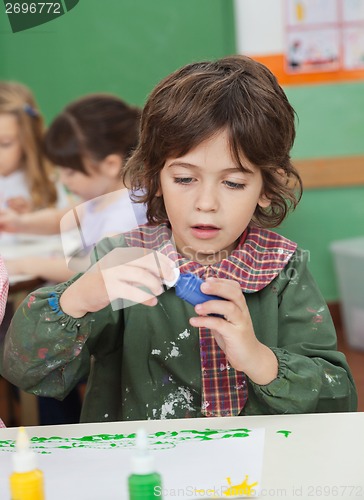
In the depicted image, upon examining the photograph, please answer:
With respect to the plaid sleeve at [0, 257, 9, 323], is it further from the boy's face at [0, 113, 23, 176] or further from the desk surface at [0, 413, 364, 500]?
the boy's face at [0, 113, 23, 176]

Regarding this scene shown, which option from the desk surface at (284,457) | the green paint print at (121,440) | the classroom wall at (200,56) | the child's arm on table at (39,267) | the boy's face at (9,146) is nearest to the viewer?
the desk surface at (284,457)

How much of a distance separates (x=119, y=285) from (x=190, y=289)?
0.09 m

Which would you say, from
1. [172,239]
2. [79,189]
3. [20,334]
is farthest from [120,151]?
[20,334]

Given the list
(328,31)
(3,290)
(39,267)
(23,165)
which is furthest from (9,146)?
(3,290)

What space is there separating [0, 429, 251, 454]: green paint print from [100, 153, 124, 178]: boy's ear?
1.10 metres

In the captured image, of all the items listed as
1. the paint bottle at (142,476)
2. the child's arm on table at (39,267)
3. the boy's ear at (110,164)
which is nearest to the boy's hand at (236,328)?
the paint bottle at (142,476)

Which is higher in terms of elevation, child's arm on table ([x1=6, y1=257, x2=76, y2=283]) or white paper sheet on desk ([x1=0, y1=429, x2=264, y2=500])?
white paper sheet on desk ([x1=0, y1=429, x2=264, y2=500])

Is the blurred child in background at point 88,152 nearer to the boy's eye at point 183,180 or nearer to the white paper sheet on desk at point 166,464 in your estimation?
the boy's eye at point 183,180

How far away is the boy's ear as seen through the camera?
6.23 ft

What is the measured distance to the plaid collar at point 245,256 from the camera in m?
1.05

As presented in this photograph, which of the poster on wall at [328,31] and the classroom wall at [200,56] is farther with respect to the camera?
the poster on wall at [328,31]

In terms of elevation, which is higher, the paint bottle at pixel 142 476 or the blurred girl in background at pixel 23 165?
the paint bottle at pixel 142 476

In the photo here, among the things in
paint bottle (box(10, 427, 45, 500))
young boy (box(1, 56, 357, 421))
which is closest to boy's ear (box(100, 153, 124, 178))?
young boy (box(1, 56, 357, 421))

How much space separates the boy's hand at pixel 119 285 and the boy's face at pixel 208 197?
2.9 inches
